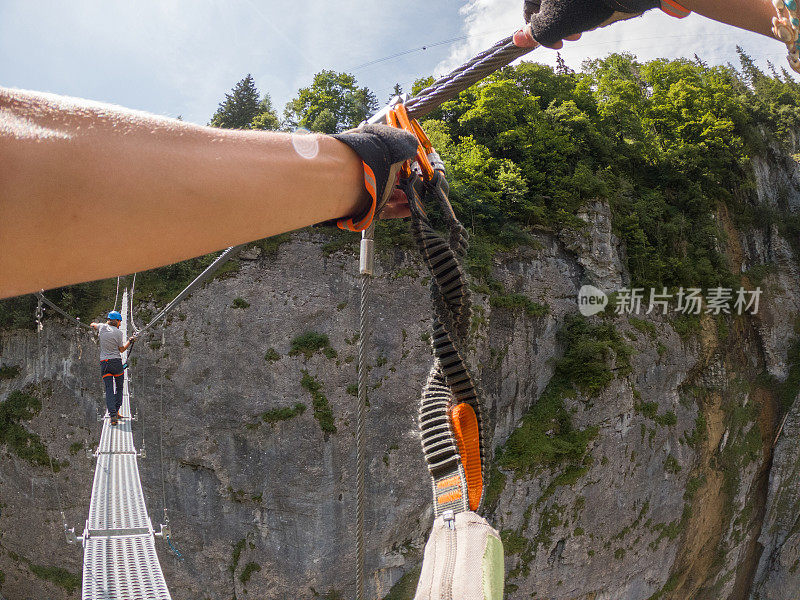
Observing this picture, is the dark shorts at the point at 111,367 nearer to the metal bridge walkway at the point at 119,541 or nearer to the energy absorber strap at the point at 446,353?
the metal bridge walkway at the point at 119,541

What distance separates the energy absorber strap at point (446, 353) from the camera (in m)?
1.25

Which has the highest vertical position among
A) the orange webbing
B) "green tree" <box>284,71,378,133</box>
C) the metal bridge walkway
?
"green tree" <box>284,71,378,133</box>

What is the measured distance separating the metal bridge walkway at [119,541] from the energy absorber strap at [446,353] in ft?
14.5

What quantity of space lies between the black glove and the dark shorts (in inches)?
284

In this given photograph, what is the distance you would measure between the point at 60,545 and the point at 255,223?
42.0 feet

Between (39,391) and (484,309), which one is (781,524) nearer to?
(484,309)

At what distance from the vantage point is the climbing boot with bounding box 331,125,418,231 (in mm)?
848

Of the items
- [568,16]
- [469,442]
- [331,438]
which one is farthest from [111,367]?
[568,16]

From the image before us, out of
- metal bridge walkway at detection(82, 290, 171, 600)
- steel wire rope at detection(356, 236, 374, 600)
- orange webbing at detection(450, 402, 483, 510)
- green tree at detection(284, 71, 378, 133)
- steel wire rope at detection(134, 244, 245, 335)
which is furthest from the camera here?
green tree at detection(284, 71, 378, 133)

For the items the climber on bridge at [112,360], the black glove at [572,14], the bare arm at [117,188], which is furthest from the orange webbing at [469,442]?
the climber on bridge at [112,360]

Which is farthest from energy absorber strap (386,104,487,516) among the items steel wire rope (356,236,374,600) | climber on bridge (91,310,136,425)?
climber on bridge (91,310,136,425)

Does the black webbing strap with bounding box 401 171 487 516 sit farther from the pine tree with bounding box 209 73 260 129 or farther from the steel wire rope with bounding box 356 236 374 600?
the pine tree with bounding box 209 73 260 129

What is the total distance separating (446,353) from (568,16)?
0.93 meters

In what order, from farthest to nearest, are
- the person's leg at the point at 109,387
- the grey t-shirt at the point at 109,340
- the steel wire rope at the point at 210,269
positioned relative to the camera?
1. the person's leg at the point at 109,387
2. the grey t-shirt at the point at 109,340
3. the steel wire rope at the point at 210,269
